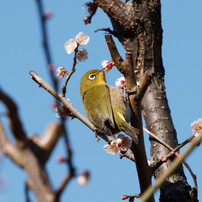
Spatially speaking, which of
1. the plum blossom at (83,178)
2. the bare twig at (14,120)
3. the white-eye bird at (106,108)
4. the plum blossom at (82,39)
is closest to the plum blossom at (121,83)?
the white-eye bird at (106,108)

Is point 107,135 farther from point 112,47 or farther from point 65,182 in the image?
point 65,182

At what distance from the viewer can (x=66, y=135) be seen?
81cm

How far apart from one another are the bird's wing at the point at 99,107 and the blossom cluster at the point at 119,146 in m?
0.44

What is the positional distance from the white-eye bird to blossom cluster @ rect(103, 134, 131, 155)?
4.1 inches

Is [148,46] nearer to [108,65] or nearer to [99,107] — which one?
[108,65]

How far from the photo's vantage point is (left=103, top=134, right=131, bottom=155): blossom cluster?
295 cm

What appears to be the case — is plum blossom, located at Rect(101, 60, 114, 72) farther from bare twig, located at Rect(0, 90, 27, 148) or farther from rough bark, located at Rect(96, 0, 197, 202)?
bare twig, located at Rect(0, 90, 27, 148)

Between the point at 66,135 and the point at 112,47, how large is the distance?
2054 mm

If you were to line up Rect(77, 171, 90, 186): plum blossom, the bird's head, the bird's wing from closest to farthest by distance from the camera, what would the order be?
Rect(77, 171, 90, 186): plum blossom
the bird's wing
the bird's head

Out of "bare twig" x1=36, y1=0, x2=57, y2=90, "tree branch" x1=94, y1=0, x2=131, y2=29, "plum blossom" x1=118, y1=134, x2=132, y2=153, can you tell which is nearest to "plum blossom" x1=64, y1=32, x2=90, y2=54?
"tree branch" x1=94, y1=0, x2=131, y2=29

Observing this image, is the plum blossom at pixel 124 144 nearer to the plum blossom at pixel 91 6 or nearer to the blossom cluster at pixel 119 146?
the blossom cluster at pixel 119 146

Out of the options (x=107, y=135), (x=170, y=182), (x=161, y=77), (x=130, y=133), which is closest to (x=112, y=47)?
(x=130, y=133)

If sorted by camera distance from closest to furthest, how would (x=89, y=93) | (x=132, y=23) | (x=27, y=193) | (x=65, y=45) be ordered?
(x=27, y=193)
(x=65, y=45)
(x=132, y=23)
(x=89, y=93)

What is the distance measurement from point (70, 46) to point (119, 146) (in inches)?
62.2
